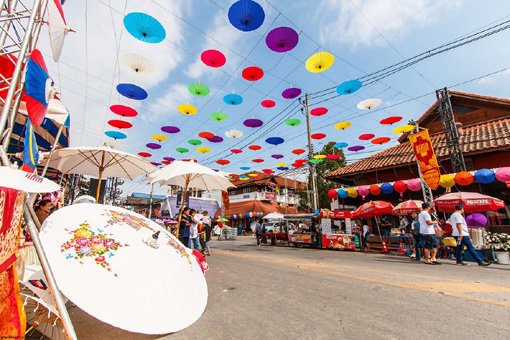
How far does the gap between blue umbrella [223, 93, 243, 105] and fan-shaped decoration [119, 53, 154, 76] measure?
12.0 ft

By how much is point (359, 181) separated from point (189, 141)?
41.0ft

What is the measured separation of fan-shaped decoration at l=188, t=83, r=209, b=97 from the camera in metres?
11.1

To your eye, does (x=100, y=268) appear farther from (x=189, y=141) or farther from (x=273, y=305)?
(x=189, y=141)

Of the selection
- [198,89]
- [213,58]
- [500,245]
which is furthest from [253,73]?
[500,245]

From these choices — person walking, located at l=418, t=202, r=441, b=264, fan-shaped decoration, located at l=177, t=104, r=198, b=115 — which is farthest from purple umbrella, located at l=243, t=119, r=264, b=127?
person walking, located at l=418, t=202, r=441, b=264

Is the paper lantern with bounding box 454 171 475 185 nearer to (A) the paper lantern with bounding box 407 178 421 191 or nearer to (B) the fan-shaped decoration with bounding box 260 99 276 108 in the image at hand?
(A) the paper lantern with bounding box 407 178 421 191

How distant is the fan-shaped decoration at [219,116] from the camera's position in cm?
1356

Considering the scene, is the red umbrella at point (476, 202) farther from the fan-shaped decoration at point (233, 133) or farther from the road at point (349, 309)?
the fan-shaped decoration at point (233, 133)

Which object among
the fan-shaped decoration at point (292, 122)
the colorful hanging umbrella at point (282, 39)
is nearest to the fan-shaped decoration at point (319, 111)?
the fan-shaped decoration at point (292, 122)

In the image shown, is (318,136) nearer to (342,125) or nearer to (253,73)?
(342,125)

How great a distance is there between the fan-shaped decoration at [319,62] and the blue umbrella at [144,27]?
5.61 meters

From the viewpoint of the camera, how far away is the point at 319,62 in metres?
10.1

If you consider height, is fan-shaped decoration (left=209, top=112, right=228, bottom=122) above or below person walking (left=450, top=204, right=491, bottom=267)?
above

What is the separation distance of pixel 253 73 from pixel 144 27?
4421 millimetres
